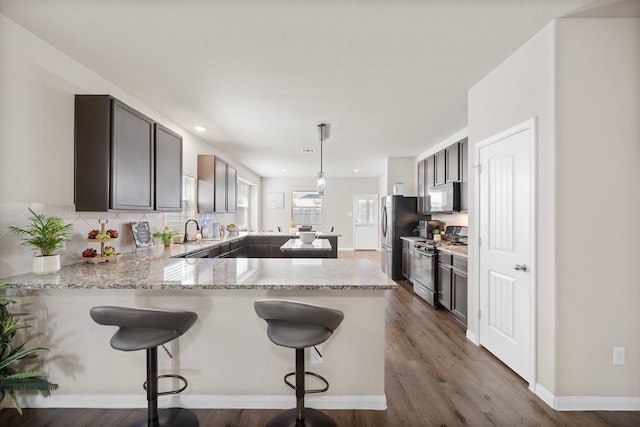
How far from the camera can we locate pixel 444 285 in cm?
385

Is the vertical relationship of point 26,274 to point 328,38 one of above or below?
below

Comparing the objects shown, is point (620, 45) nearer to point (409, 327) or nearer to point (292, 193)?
point (409, 327)

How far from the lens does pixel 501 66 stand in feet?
8.06

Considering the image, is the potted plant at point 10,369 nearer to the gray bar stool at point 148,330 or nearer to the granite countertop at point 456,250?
the gray bar stool at point 148,330

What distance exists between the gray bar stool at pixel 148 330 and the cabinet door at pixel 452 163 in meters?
3.86

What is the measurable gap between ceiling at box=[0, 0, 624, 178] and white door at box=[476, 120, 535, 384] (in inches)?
29.6

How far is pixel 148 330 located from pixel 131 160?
1.61 m

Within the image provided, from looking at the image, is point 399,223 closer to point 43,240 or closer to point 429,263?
point 429,263

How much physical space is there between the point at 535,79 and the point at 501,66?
425 mm

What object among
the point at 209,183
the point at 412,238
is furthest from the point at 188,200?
the point at 412,238

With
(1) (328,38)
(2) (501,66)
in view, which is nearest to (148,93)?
(1) (328,38)

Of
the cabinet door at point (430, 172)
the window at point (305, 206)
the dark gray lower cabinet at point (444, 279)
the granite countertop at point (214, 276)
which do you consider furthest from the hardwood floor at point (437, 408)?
the window at point (305, 206)

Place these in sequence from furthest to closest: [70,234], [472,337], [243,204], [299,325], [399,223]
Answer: [243,204], [399,223], [472,337], [70,234], [299,325]

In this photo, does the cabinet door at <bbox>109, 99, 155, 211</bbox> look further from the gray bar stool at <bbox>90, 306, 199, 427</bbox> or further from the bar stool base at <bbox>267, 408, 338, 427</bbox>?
the bar stool base at <bbox>267, 408, 338, 427</bbox>
